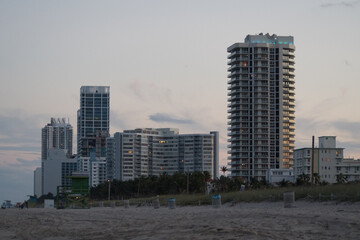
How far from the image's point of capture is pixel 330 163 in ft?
443

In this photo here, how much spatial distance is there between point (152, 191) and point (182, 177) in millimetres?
8889

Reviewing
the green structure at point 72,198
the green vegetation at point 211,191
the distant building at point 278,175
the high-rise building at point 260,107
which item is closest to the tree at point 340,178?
the green vegetation at point 211,191

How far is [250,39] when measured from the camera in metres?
160

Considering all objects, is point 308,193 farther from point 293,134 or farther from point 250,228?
point 293,134

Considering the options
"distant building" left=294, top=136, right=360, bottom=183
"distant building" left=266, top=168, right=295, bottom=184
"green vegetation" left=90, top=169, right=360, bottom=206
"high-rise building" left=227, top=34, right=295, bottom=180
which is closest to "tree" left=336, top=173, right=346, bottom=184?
"distant building" left=294, top=136, right=360, bottom=183

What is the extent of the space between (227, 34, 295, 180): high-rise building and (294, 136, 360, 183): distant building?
16.1 metres

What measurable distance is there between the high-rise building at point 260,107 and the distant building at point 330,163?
636 inches

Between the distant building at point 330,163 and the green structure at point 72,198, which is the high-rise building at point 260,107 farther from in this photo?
the green structure at point 72,198

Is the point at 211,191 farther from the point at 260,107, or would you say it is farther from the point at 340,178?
the point at 260,107

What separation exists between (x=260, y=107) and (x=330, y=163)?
92.6 ft

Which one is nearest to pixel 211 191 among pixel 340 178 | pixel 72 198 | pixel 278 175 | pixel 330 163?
pixel 72 198

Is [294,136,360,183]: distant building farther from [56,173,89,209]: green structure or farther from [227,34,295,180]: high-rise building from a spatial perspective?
[56,173,89,209]: green structure

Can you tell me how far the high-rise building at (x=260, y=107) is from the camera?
151250 mm

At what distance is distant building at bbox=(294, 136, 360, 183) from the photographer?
439ft
